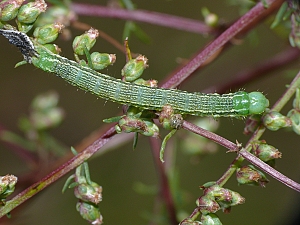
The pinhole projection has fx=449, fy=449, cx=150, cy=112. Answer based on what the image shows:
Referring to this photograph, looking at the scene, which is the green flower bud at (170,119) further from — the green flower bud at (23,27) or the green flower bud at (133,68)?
the green flower bud at (23,27)

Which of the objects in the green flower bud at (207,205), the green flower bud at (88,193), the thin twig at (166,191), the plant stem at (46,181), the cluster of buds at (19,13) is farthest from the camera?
the thin twig at (166,191)

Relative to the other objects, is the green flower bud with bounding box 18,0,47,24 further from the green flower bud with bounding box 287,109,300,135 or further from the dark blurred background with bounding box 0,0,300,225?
the dark blurred background with bounding box 0,0,300,225

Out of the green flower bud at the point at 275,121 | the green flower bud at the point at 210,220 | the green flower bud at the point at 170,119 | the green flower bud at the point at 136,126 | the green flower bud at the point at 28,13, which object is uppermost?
→ the green flower bud at the point at 275,121

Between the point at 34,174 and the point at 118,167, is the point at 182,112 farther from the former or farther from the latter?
the point at 118,167

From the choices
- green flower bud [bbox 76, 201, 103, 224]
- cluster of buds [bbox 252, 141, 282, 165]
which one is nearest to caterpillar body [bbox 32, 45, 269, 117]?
cluster of buds [bbox 252, 141, 282, 165]

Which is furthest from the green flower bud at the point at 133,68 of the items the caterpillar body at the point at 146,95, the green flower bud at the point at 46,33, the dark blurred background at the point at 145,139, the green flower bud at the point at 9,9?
the dark blurred background at the point at 145,139

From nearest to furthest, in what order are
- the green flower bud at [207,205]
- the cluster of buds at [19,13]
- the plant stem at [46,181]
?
1. the green flower bud at [207,205]
2. the plant stem at [46,181]
3. the cluster of buds at [19,13]

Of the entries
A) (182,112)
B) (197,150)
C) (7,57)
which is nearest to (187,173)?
(197,150)

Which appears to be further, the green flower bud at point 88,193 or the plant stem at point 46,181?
the green flower bud at point 88,193
